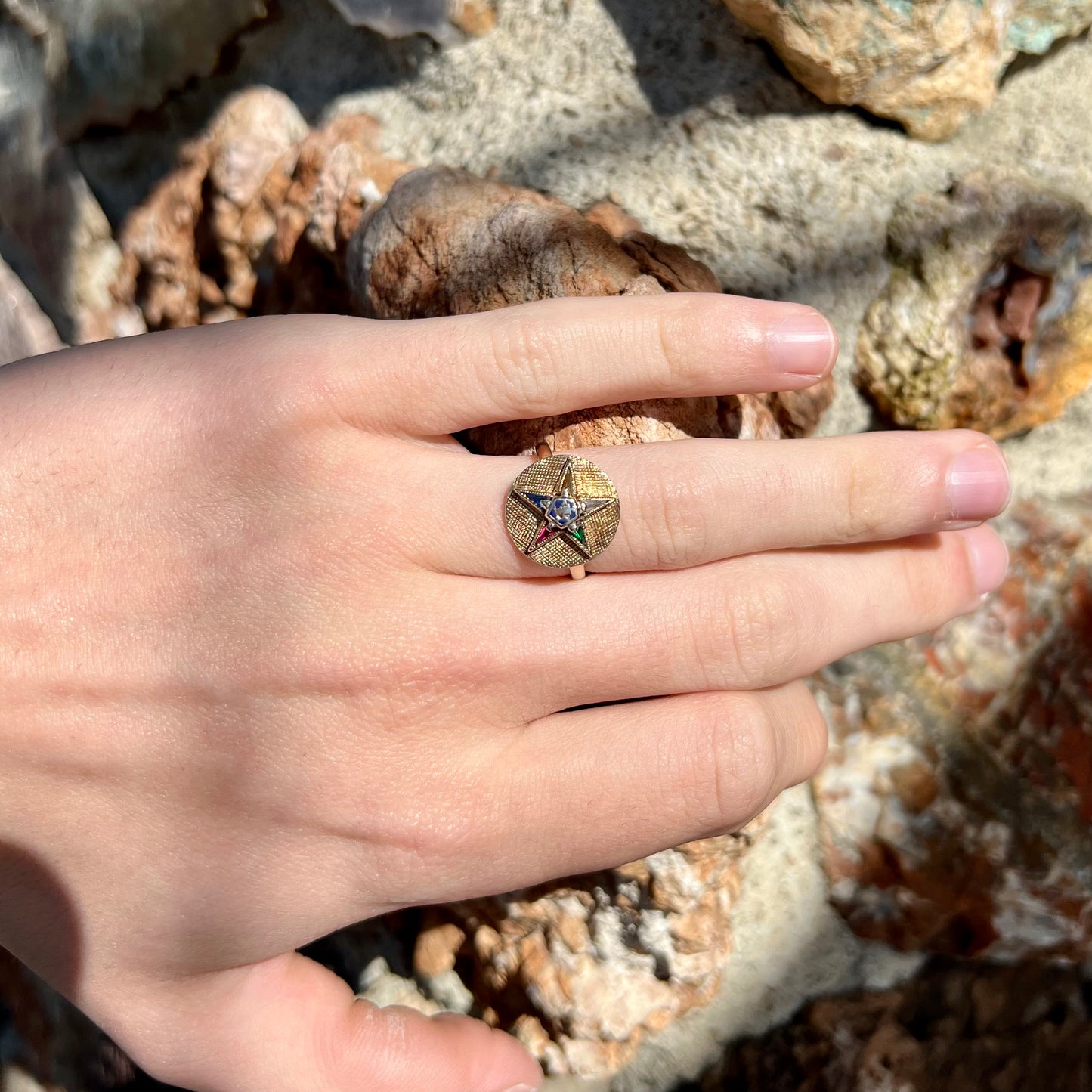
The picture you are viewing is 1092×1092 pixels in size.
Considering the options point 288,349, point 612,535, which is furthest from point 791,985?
point 288,349

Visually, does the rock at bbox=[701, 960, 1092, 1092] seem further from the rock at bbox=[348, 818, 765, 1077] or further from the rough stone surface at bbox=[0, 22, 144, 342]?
the rough stone surface at bbox=[0, 22, 144, 342]

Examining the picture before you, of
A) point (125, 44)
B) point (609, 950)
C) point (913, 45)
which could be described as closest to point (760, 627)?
point (609, 950)

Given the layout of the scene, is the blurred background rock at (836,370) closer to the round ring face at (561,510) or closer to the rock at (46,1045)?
the round ring face at (561,510)

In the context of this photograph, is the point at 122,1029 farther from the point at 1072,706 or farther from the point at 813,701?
the point at 1072,706

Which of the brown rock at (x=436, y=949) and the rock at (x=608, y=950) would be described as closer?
the rock at (x=608, y=950)

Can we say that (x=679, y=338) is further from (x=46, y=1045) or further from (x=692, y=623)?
(x=46, y=1045)

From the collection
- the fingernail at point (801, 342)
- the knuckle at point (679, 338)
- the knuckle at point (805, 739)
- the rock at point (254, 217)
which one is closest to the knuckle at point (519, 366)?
the knuckle at point (679, 338)
